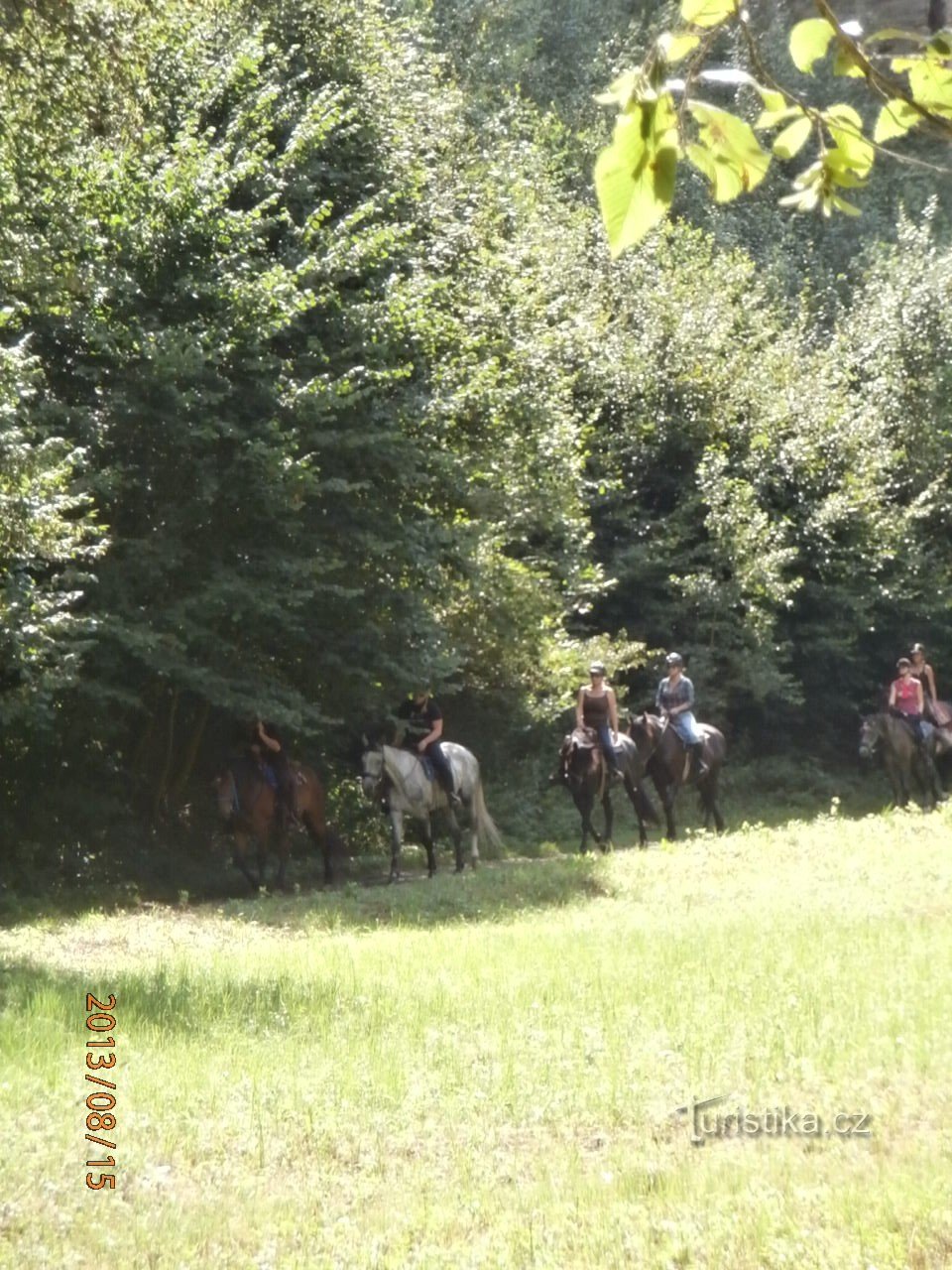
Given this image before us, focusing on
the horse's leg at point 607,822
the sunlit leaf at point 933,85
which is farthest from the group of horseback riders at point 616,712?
the sunlit leaf at point 933,85

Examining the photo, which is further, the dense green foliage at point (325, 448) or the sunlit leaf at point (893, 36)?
the dense green foliage at point (325, 448)

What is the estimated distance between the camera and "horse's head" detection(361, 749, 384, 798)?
2098 cm

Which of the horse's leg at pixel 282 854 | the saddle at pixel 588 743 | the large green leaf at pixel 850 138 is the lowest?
the horse's leg at pixel 282 854

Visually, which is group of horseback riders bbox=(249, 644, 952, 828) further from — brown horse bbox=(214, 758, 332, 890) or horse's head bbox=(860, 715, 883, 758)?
horse's head bbox=(860, 715, 883, 758)

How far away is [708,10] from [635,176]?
1.39 feet

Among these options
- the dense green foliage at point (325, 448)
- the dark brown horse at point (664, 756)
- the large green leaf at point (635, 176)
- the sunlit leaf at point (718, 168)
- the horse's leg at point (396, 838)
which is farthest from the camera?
the dark brown horse at point (664, 756)

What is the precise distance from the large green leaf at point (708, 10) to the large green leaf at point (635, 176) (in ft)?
0.76

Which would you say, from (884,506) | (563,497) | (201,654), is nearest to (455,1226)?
(201,654)

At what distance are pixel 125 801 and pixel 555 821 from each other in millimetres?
→ 7700

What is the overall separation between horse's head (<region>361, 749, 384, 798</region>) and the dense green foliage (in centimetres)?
113

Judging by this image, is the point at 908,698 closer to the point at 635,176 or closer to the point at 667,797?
the point at 667,797

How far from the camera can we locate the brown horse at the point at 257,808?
2136cm

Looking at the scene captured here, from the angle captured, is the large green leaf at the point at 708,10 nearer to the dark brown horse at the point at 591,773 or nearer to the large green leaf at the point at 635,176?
the large green leaf at the point at 635,176

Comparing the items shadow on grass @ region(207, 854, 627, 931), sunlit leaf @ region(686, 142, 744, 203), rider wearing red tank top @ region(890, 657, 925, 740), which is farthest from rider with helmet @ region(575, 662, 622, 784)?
sunlit leaf @ region(686, 142, 744, 203)
